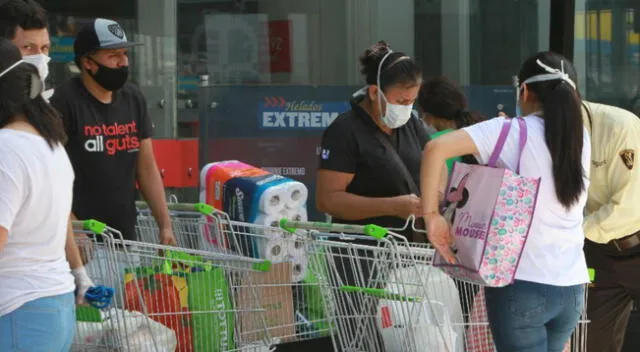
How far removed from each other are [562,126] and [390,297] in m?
1.20

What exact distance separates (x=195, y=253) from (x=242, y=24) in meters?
3.69

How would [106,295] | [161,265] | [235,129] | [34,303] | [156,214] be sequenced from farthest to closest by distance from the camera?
[235,129]
[156,214]
[161,265]
[106,295]
[34,303]

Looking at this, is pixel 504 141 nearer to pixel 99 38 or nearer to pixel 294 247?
pixel 294 247

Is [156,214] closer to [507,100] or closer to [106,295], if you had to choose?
[106,295]

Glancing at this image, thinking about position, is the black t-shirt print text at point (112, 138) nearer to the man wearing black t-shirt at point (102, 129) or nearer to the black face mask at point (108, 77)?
the man wearing black t-shirt at point (102, 129)

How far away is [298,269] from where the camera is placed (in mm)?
6047

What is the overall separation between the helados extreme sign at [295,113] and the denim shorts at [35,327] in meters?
4.76

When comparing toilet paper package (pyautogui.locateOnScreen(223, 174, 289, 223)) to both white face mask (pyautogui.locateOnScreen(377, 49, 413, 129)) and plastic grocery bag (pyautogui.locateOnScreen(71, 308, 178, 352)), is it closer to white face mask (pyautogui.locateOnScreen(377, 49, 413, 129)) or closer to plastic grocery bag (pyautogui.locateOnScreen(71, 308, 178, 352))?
white face mask (pyautogui.locateOnScreen(377, 49, 413, 129))

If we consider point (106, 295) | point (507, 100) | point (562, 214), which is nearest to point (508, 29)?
point (507, 100)

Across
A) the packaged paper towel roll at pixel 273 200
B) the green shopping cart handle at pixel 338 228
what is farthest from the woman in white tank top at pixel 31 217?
the packaged paper towel roll at pixel 273 200

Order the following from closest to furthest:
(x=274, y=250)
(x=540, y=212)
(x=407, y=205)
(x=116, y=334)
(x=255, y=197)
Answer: (x=540, y=212) → (x=116, y=334) → (x=407, y=205) → (x=274, y=250) → (x=255, y=197)

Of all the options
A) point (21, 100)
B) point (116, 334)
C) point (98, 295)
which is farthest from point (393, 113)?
point (21, 100)

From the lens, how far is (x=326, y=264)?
17.8 ft

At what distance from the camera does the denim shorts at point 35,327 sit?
3820 millimetres
